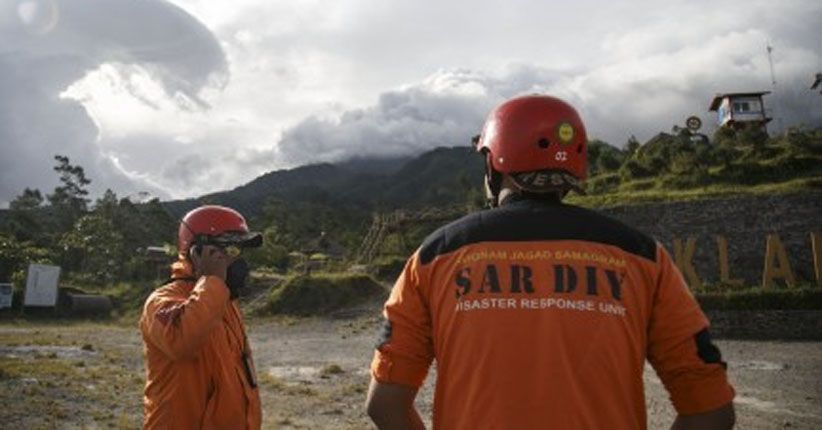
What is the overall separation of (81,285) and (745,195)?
47619 mm

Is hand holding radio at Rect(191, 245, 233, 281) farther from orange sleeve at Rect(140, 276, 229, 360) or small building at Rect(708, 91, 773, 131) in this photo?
small building at Rect(708, 91, 773, 131)

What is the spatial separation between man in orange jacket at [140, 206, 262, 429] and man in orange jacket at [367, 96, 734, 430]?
1708mm

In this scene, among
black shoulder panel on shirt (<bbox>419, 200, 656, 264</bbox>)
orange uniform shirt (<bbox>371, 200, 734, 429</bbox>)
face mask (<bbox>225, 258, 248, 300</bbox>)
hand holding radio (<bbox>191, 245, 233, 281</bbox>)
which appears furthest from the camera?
face mask (<bbox>225, 258, 248, 300</bbox>)

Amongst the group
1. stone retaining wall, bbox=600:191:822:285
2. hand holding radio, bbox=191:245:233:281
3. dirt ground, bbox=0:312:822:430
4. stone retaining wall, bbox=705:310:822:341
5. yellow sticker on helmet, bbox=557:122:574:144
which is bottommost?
dirt ground, bbox=0:312:822:430

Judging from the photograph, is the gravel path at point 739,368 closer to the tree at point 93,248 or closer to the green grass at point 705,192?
the green grass at point 705,192

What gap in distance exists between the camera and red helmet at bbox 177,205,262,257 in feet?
14.1

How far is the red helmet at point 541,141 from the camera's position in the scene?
245 cm

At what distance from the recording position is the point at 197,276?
4.18 m

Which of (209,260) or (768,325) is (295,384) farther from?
(768,325)

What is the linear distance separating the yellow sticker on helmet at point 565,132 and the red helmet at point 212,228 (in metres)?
2.51

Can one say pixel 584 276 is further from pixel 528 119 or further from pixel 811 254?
pixel 811 254

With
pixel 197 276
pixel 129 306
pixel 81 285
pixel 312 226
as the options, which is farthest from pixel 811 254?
pixel 312 226

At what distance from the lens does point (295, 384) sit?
14523 millimetres

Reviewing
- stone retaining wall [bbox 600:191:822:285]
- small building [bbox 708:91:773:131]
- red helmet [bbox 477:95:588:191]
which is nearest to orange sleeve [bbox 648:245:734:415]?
red helmet [bbox 477:95:588:191]
